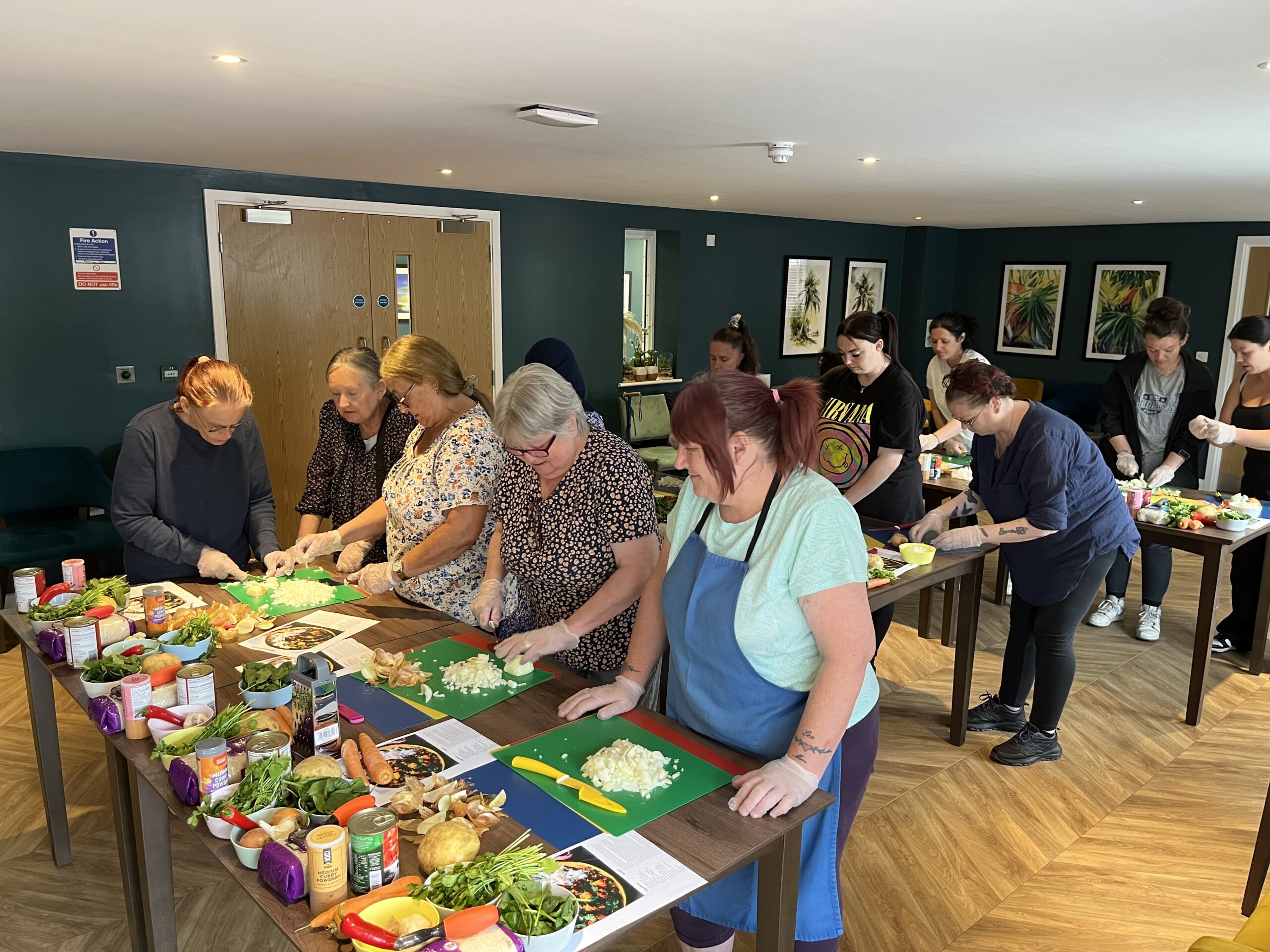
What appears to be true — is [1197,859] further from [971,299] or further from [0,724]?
[971,299]

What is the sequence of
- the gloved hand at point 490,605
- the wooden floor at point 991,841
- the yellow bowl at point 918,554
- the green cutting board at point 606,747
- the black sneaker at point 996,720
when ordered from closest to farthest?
the green cutting board at point 606,747 → the gloved hand at point 490,605 → the wooden floor at point 991,841 → the yellow bowl at point 918,554 → the black sneaker at point 996,720

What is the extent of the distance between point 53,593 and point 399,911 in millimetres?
1727

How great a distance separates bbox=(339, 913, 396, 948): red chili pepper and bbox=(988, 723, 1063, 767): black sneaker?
9.21ft

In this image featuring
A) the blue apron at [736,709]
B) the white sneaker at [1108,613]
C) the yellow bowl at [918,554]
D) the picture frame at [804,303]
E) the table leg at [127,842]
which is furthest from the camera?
the picture frame at [804,303]

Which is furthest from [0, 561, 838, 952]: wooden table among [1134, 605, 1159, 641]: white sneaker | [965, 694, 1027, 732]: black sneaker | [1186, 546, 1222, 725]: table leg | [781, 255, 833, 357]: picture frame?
[781, 255, 833, 357]: picture frame

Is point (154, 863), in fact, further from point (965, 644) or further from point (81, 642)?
point (965, 644)

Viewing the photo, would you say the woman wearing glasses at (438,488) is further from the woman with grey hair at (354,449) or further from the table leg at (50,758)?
the table leg at (50,758)

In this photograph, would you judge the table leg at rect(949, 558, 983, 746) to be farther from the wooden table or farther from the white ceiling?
the wooden table

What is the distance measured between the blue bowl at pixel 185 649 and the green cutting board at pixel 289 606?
338mm

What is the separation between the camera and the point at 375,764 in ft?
5.44

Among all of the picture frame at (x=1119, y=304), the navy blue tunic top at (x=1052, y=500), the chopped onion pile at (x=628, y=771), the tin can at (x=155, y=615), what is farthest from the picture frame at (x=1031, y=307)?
the tin can at (x=155, y=615)

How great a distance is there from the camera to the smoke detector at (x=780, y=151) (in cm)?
369

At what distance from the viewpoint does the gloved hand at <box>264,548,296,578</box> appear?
2854 millimetres

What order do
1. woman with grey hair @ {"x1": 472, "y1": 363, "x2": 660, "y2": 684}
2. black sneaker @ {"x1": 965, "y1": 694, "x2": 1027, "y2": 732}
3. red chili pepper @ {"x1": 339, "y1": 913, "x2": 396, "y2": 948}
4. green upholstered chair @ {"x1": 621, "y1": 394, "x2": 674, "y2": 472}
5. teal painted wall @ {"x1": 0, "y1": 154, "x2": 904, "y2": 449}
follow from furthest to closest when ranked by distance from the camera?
green upholstered chair @ {"x1": 621, "y1": 394, "x2": 674, "y2": 472}
teal painted wall @ {"x1": 0, "y1": 154, "x2": 904, "y2": 449}
black sneaker @ {"x1": 965, "y1": 694, "x2": 1027, "y2": 732}
woman with grey hair @ {"x1": 472, "y1": 363, "x2": 660, "y2": 684}
red chili pepper @ {"x1": 339, "y1": 913, "x2": 396, "y2": 948}
